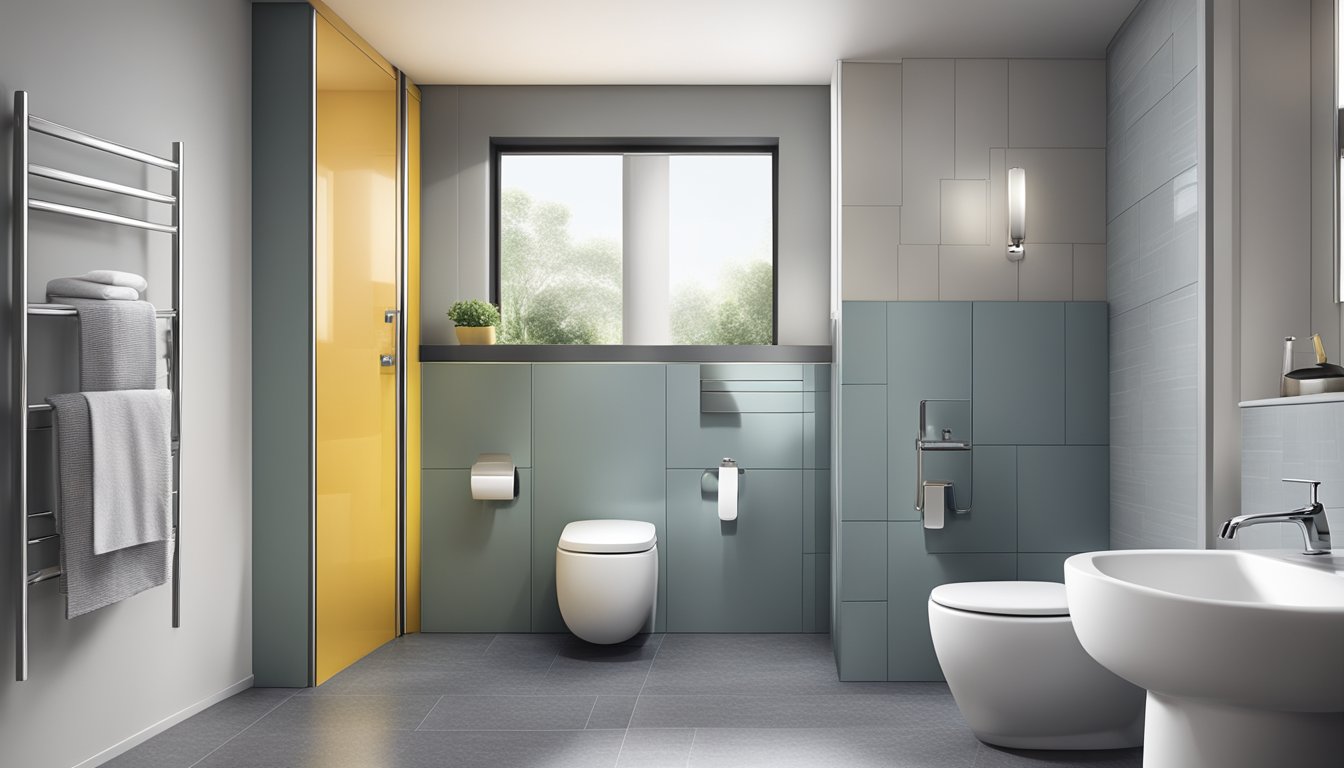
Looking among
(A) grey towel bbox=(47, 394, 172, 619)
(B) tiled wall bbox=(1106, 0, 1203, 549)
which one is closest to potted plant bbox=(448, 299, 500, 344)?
(A) grey towel bbox=(47, 394, 172, 619)

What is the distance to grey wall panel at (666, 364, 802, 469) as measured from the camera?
393 centimetres

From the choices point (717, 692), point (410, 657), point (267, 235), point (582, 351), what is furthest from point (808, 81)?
point (410, 657)

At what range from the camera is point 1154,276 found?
9.64ft

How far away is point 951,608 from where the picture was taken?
8.83 feet

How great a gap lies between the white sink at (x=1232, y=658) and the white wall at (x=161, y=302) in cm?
234

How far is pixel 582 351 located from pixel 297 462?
125 centimetres

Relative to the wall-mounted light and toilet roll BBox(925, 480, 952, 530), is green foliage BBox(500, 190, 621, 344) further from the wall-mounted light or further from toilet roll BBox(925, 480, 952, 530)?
the wall-mounted light

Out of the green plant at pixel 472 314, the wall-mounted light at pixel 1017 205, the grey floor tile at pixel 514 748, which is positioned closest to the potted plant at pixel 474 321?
the green plant at pixel 472 314

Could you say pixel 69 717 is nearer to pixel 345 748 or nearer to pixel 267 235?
pixel 345 748

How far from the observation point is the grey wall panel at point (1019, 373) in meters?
3.38

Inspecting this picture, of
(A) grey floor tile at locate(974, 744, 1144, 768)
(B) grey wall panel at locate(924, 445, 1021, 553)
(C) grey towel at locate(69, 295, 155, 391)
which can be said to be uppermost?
(C) grey towel at locate(69, 295, 155, 391)

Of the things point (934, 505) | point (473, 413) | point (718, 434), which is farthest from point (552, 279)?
point (934, 505)

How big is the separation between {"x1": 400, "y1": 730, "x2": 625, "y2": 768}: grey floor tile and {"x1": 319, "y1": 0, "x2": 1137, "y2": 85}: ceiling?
233cm

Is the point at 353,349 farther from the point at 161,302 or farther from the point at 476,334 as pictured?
the point at 161,302
